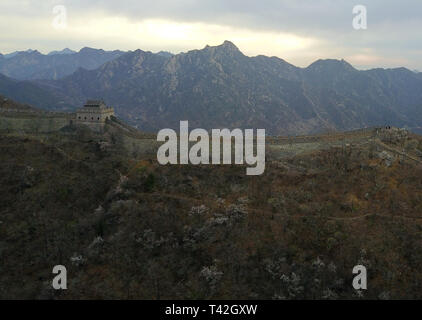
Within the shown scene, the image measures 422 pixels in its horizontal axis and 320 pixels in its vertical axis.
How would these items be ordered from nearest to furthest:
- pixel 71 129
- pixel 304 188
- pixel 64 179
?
pixel 304 188, pixel 64 179, pixel 71 129

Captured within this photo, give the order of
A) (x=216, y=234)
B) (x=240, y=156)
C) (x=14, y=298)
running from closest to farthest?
(x=14, y=298) < (x=216, y=234) < (x=240, y=156)

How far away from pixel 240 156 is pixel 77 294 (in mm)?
36607

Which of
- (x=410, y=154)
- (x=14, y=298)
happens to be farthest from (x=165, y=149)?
(x=410, y=154)

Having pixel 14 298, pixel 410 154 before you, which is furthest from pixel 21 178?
pixel 410 154

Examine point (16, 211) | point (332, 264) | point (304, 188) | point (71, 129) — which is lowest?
point (332, 264)

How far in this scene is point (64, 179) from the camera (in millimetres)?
64062

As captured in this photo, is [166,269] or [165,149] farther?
[165,149]

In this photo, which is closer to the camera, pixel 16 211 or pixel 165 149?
pixel 16 211

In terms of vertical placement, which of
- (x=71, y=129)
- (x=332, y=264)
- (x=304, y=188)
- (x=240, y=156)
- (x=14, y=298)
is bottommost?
(x=14, y=298)

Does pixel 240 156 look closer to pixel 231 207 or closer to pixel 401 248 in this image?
pixel 231 207

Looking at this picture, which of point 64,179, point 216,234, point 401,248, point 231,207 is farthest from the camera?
point 64,179

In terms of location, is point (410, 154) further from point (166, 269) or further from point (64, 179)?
point (64, 179)

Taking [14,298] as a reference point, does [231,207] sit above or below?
above

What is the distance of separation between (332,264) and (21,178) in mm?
50434
